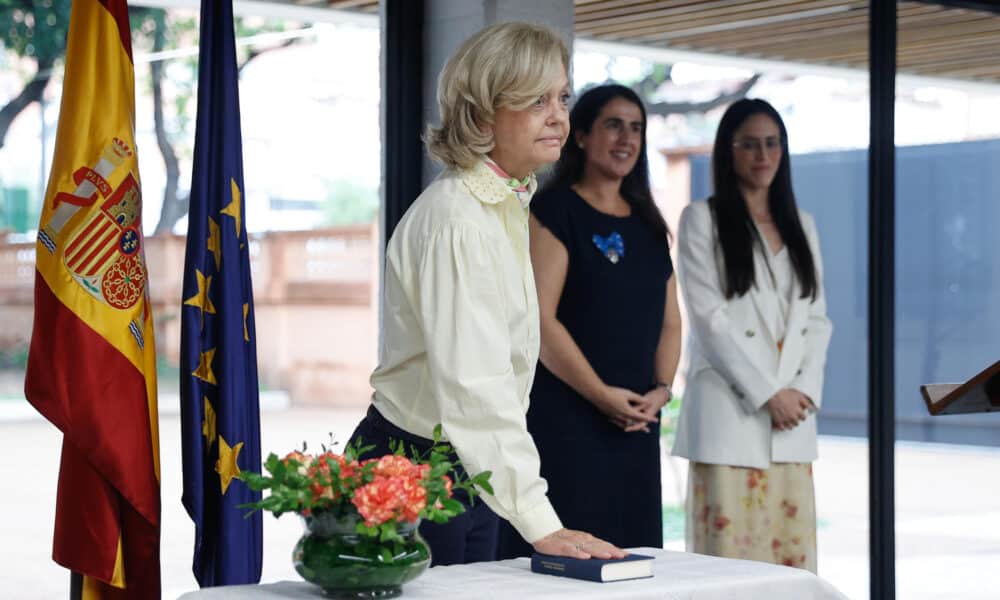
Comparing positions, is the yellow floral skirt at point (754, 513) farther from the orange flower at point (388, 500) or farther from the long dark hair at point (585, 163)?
the orange flower at point (388, 500)

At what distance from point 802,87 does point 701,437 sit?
4.13 ft

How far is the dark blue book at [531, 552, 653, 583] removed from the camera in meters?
2.13

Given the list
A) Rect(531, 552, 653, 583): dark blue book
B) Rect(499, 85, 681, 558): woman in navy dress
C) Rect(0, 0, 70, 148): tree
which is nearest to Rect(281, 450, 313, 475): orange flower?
Rect(531, 552, 653, 583): dark blue book

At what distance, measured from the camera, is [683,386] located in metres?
4.50

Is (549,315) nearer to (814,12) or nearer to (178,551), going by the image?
(178,551)

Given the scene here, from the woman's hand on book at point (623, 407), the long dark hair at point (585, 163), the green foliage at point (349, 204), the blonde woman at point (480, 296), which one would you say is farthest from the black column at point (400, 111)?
the blonde woman at point (480, 296)

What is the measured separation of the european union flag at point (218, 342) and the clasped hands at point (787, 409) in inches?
61.6

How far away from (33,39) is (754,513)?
2.32 metres

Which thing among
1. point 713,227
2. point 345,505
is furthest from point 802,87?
point 345,505

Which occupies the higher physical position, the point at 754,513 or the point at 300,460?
the point at 300,460

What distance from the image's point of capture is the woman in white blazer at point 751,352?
424 cm

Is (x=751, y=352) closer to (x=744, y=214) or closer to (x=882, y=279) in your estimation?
(x=744, y=214)

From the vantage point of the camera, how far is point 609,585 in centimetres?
211

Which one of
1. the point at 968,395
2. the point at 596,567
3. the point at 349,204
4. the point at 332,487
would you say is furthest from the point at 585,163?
the point at 332,487
